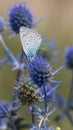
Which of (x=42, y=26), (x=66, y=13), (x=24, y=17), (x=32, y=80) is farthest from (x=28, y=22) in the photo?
(x=66, y=13)

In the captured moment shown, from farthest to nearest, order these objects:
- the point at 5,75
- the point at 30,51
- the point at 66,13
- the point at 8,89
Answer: the point at 66,13 < the point at 5,75 < the point at 8,89 < the point at 30,51

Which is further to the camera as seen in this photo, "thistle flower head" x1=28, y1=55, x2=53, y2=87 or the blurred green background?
the blurred green background

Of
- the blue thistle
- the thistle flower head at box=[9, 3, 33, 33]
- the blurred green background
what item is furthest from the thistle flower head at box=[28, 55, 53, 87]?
the blurred green background

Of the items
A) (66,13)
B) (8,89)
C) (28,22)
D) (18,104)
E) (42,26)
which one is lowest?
(18,104)

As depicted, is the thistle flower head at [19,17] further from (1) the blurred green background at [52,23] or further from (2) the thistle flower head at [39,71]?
(1) the blurred green background at [52,23]

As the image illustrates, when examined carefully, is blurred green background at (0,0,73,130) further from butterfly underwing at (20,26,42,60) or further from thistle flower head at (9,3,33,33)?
butterfly underwing at (20,26,42,60)

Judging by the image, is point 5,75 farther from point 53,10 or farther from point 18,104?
point 18,104
